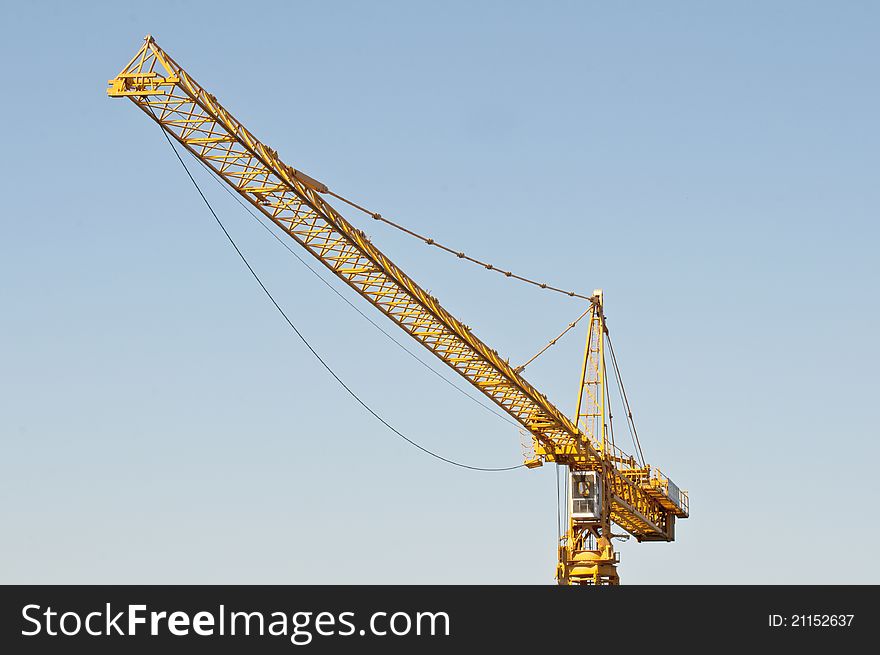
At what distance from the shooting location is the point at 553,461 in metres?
85.0

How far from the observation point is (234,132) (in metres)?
58.2

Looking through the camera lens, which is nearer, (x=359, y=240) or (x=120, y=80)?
(x=120, y=80)

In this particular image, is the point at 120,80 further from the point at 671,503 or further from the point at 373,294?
the point at 671,503

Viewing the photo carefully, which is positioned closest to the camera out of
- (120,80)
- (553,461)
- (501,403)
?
(120,80)

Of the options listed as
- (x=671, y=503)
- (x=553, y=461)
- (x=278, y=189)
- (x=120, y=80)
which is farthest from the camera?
(x=671, y=503)

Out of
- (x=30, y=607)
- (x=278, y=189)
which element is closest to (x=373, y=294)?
(x=278, y=189)

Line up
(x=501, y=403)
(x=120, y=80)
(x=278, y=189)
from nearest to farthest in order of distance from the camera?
(x=120, y=80)
(x=278, y=189)
(x=501, y=403)

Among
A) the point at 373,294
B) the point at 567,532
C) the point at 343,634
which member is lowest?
the point at 343,634

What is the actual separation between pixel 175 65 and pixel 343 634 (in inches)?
1062

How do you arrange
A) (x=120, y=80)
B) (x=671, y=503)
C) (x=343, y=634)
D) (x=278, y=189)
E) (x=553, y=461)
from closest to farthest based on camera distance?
(x=343, y=634)
(x=120, y=80)
(x=278, y=189)
(x=553, y=461)
(x=671, y=503)

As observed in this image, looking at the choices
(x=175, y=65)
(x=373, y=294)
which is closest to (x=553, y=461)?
(x=373, y=294)

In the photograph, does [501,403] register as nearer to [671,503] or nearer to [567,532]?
[567,532]

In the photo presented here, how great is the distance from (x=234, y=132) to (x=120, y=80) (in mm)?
5096

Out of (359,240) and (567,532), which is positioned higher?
(359,240)
